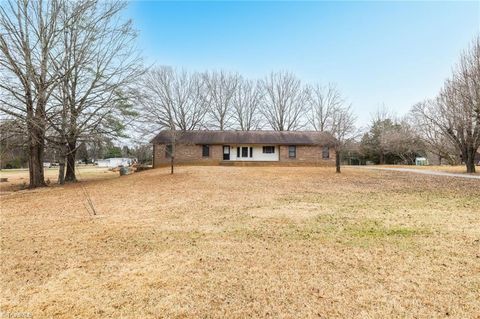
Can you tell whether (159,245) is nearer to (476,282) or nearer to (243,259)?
(243,259)

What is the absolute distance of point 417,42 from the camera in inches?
696

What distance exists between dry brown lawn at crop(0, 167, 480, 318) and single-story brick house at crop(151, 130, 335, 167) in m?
20.6

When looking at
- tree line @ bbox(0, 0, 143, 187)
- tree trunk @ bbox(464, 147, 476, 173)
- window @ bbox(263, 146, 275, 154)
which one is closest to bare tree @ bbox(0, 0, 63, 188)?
tree line @ bbox(0, 0, 143, 187)

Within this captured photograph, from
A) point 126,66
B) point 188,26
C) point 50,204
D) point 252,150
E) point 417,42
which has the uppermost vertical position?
point 188,26

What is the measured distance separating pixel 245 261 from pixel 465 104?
63.8 ft

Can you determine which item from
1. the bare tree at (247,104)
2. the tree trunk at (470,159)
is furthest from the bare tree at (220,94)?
the tree trunk at (470,159)

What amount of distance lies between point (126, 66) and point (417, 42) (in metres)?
19.2

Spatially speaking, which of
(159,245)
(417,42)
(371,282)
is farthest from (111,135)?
(417,42)

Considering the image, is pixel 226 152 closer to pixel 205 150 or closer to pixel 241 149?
pixel 241 149

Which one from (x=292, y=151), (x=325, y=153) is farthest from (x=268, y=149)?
(x=325, y=153)

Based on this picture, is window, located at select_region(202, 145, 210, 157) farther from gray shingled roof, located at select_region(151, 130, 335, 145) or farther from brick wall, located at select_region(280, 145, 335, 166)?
brick wall, located at select_region(280, 145, 335, 166)

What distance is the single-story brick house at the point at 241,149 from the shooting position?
1149 inches

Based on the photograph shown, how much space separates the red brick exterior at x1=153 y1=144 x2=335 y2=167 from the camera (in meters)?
29.1

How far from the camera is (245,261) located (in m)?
4.27
